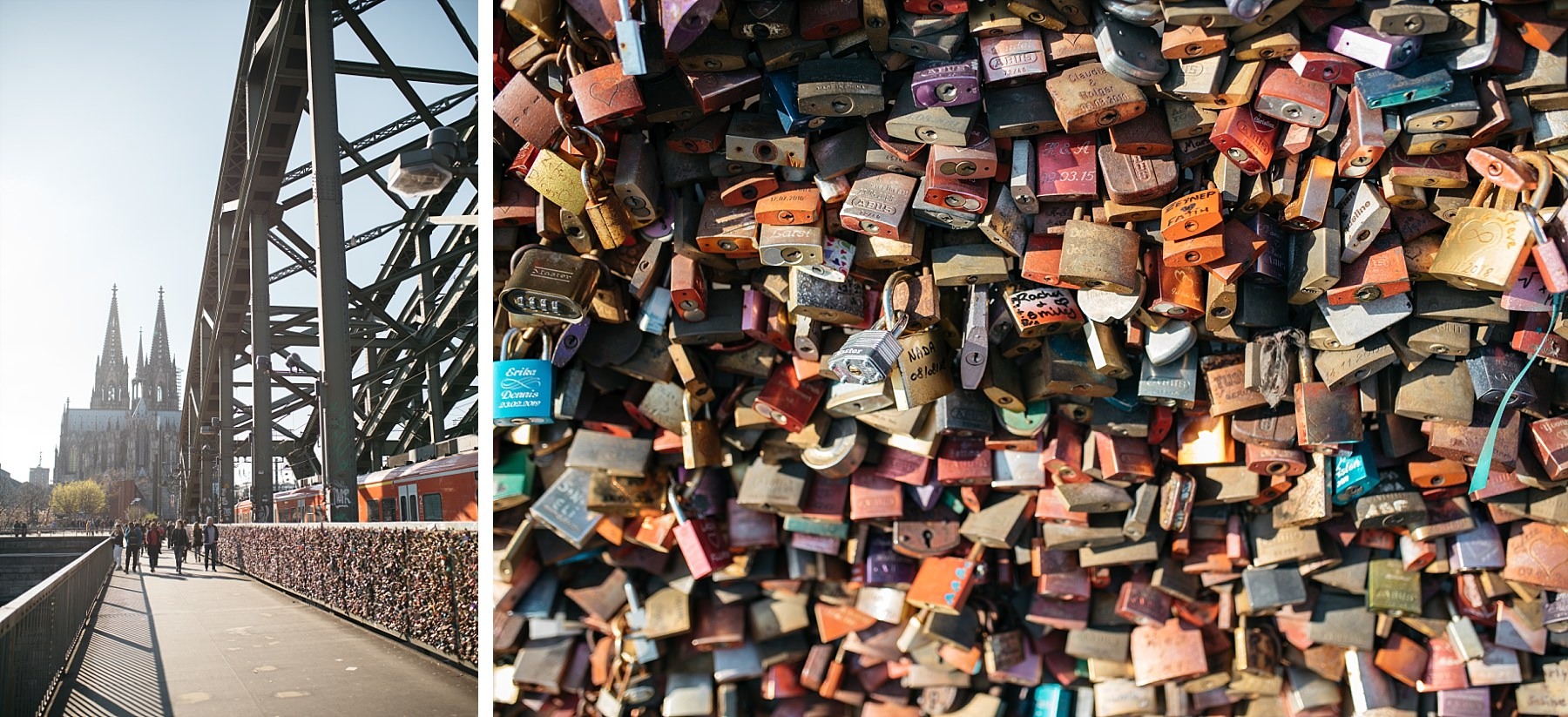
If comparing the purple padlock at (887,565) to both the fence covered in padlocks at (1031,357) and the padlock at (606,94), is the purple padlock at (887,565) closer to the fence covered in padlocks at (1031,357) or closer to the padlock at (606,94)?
the fence covered in padlocks at (1031,357)

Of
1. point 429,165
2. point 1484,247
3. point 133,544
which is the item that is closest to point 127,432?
point 133,544

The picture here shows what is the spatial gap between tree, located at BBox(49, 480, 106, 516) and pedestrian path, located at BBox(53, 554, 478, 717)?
41.5 metres

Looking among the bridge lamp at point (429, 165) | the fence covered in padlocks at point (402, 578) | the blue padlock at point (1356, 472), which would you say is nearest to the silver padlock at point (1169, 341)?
the blue padlock at point (1356, 472)

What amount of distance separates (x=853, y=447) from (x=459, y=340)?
1477mm

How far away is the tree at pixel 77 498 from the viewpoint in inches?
1672

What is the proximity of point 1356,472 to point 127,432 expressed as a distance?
49520mm

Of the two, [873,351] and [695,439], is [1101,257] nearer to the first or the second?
[873,351]

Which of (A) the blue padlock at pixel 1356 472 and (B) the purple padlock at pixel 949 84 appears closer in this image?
(B) the purple padlock at pixel 949 84

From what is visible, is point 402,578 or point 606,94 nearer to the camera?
point 606,94

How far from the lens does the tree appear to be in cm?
4247

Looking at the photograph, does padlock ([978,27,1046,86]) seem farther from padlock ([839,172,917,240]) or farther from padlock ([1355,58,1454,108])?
padlock ([1355,58,1454,108])

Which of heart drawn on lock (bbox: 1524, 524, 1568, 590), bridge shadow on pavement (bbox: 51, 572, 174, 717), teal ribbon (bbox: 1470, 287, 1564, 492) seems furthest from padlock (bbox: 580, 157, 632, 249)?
bridge shadow on pavement (bbox: 51, 572, 174, 717)

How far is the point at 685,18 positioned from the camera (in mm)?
1185

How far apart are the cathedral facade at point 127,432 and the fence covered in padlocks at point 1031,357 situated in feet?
125
